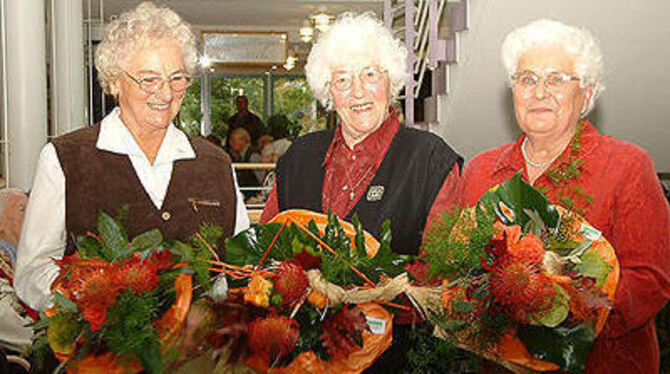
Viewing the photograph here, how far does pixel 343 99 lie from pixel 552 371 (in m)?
0.99

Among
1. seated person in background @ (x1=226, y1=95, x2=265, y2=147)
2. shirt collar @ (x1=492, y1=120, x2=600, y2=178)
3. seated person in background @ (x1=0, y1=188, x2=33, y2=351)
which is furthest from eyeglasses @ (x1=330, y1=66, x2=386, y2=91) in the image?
seated person in background @ (x1=226, y1=95, x2=265, y2=147)

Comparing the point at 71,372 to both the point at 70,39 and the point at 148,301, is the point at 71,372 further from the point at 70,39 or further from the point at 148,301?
the point at 70,39

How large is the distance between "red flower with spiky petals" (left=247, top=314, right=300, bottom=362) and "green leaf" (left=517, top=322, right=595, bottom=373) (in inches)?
15.3

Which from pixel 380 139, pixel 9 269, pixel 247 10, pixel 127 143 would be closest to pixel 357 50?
pixel 380 139

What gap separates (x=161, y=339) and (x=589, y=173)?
112 centimetres

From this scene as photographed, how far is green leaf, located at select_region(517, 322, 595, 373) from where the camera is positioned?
1200 mm

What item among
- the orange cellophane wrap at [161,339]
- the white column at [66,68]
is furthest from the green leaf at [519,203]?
the white column at [66,68]

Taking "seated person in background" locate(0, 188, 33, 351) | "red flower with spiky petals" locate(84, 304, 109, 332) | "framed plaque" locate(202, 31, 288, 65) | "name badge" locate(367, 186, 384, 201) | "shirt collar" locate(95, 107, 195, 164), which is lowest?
"seated person in background" locate(0, 188, 33, 351)

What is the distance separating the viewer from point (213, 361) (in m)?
1.08

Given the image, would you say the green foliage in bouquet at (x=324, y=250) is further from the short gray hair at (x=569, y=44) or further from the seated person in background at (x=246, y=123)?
the seated person in background at (x=246, y=123)

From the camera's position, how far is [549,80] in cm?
185

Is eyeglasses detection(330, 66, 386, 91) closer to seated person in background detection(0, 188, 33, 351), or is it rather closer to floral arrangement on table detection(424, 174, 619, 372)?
floral arrangement on table detection(424, 174, 619, 372)

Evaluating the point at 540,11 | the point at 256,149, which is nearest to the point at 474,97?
the point at 540,11

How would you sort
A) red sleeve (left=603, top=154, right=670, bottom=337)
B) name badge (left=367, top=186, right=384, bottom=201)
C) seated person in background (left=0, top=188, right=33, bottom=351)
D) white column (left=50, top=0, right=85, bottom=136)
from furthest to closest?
white column (left=50, top=0, right=85, bottom=136)
seated person in background (left=0, top=188, right=33, bottom=351)
name badge (left=367, top=186, right=384, bottom=201)
red sleeve (left=603, top=154, right=670, bottom=337)
